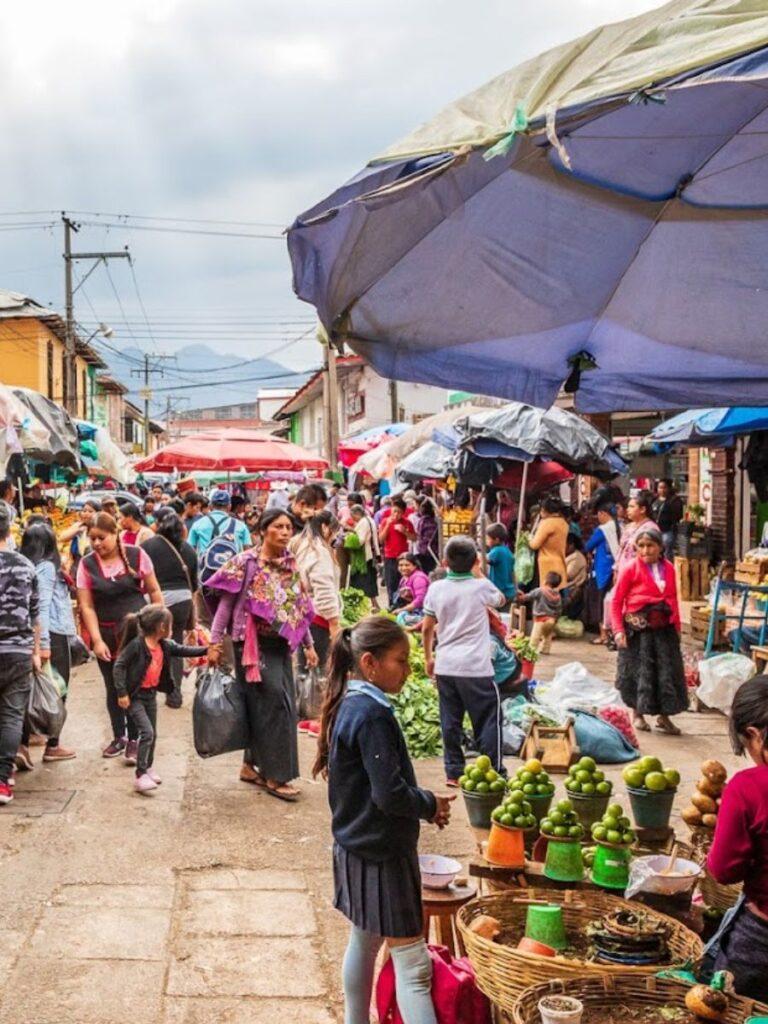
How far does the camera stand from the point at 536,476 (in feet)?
52.9

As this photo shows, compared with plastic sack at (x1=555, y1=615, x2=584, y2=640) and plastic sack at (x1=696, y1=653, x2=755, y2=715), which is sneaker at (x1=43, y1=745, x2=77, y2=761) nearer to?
plastic sack at (x1=696, y1=653, x2=755, y2=715)

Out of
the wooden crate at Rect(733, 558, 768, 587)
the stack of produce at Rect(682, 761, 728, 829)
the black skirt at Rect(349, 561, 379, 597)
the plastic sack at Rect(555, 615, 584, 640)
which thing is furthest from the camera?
the black skirt at Rect(349, 561, 379, 597)

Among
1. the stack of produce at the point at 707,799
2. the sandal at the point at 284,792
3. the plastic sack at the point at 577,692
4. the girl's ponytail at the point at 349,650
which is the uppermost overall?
the girl's ponytail at the point at 349,650

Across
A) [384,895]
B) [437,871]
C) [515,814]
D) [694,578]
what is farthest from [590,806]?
[694,578]

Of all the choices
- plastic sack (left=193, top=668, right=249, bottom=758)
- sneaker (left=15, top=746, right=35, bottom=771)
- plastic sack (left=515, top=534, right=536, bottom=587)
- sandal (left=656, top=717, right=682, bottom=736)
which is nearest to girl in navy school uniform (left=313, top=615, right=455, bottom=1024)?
plastic sack (left=193, top=668, right=249, bottom=758)

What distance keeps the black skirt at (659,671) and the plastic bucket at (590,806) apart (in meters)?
4.46

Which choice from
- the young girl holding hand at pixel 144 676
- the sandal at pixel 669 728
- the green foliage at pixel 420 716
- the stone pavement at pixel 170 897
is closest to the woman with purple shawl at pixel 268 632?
the stone pavement at pixel 170 897

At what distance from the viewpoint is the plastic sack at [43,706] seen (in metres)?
7.82

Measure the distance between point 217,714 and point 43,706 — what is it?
47.9 inches

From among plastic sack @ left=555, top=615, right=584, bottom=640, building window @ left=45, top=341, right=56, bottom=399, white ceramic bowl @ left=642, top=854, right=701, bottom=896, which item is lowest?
plastic sack @ left=555, top=615, right=584, bottom=640

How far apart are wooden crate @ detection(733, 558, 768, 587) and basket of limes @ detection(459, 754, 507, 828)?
690 cm

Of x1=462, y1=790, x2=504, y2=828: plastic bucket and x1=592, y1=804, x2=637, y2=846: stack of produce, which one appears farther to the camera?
x1=462, y1=790, x2=504, y2=828: plastic bucket

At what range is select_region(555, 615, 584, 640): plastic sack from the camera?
1564 centimetres

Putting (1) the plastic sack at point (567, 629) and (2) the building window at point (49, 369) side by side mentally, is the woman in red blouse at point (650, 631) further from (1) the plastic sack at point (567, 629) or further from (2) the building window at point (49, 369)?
(2) the building window at point (49, 369)
